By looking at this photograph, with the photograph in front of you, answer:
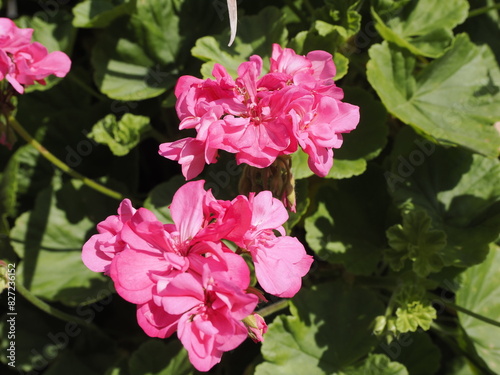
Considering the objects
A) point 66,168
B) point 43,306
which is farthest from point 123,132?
point 43,306

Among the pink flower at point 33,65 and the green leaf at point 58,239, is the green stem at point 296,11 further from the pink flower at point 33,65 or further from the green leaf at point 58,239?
the green leaf at point 58,239

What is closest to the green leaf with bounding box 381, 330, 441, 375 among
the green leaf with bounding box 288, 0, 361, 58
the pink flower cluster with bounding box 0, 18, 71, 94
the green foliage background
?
the green foliage background

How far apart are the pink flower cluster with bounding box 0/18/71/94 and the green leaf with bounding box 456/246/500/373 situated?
1361mm

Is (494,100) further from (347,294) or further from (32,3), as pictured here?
(32,3)

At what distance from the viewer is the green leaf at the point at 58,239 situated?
6.49ft

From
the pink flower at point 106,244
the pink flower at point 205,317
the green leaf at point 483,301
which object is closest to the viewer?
the pink flower at point 205,317

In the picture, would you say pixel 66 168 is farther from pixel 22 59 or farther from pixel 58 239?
pixel 22 59

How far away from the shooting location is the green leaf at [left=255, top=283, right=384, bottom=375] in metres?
1.67

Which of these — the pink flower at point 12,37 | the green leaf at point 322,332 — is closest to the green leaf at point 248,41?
the pink flower at point 12,37

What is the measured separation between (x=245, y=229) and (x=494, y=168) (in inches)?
43.0

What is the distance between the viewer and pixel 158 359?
70.4 inches

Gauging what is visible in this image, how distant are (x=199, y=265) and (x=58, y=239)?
123 centimetres

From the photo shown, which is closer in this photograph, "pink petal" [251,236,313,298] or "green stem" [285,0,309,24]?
"pink petal" [251,236,313,298]

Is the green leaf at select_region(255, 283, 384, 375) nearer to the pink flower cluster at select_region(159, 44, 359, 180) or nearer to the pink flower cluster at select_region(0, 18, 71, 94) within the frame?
the pink flower cluster at select_region(159, 44, 359, 180)
